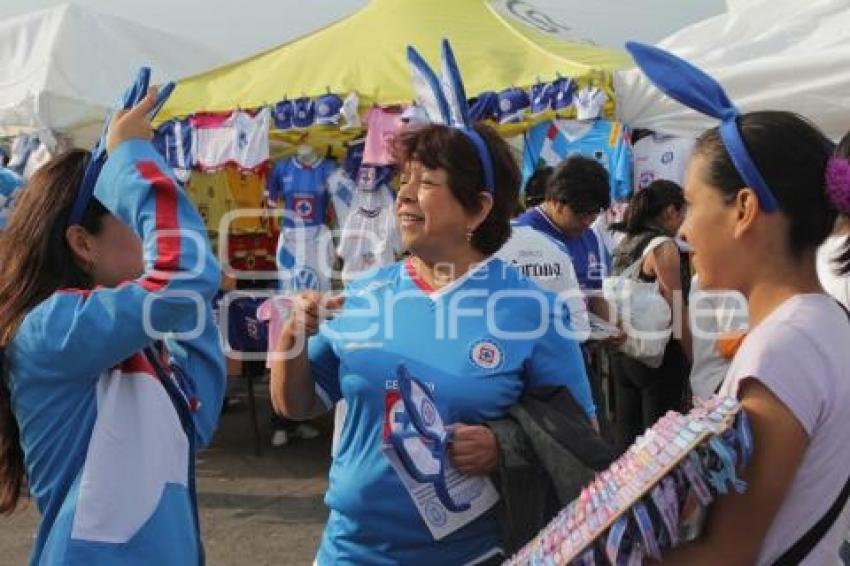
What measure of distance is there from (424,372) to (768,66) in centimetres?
491

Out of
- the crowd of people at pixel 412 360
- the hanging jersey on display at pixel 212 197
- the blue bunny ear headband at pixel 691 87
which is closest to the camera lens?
the crowd of people at pixel 412 360

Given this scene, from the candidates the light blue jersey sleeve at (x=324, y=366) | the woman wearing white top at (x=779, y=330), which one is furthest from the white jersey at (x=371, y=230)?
the woman wearing white top at (x=779, y=330)

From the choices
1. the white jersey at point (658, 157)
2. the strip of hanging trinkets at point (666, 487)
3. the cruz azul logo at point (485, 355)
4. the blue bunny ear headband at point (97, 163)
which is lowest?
the white jersey at point (658, 157)

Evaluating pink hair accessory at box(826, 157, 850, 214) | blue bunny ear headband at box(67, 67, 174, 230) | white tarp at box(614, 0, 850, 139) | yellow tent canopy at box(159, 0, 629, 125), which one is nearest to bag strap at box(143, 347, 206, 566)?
blue bunny ear headband at box(67, 67, 174, 230)

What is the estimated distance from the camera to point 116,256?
201cm

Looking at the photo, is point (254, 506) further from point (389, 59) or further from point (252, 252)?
point (389, 59)

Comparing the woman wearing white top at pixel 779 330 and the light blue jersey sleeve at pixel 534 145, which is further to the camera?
the light blue jersey sleeve at pixel 534 145

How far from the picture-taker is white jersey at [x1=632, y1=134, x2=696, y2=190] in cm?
665

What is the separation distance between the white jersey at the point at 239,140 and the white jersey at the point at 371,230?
864mm

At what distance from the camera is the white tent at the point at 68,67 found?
8.82 m

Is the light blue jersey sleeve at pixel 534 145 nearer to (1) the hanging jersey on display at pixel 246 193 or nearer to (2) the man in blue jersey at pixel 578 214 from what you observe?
(2) the man in blue jersey at pixel 578 214

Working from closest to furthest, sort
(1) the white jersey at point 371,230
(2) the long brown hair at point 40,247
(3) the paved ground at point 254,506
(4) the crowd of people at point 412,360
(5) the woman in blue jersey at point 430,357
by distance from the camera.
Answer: (4) the crowd of people at point 412,360, (2) the long brown hair at point 40,247, (5) the woman in blue jersey at point 430,357, (3) the paved ground at point 254,506, (1) the white jersey at point 371,230

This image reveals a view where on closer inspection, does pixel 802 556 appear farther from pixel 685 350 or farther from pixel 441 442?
pixel 685 350

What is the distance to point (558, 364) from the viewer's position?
2.20m
